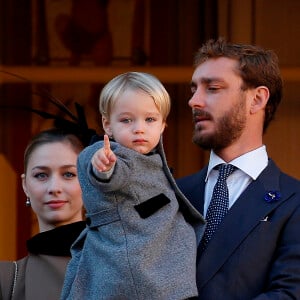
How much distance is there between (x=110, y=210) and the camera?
2.99 meters

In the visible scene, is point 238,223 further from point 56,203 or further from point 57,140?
point 57,140

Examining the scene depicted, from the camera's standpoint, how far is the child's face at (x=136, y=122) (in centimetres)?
305

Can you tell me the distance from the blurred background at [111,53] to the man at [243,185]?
1701mm

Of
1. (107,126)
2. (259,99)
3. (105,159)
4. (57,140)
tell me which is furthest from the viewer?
(57,140)

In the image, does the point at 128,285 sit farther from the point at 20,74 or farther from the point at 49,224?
the point at 20,74

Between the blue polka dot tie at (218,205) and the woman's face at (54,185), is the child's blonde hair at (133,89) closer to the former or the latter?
the blue polka dot tie at (218,205)

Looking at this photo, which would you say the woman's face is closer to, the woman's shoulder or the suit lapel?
the woman's shoulder

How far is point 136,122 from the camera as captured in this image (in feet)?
10.0

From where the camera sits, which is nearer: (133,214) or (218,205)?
(133,214)

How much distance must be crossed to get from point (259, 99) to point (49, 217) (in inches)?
28.4

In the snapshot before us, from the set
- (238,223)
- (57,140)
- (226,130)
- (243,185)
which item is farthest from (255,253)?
(57,140)

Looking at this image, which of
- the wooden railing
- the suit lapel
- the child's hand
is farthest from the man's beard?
the wooden railing

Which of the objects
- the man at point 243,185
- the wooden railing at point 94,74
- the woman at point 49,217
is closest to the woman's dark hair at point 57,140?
the woman at point 49,217

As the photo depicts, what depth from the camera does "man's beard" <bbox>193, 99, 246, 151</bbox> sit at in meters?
3.20
